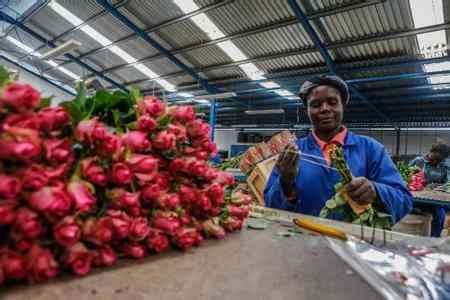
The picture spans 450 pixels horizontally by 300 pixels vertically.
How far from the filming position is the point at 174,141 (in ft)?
2.47

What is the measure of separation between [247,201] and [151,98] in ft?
1.68

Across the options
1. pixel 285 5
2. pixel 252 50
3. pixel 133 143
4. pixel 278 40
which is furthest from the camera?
pixel 252 50

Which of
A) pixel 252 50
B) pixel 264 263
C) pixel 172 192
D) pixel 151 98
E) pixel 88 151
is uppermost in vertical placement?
pixel 252 50

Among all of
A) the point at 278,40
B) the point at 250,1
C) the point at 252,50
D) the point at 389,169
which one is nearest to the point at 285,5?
the point at 250,1

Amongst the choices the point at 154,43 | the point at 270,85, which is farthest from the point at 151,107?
the point at 270,85

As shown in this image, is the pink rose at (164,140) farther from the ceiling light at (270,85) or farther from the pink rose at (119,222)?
the ceiling light at (270,85)

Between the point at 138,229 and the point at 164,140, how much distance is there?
0.22 metres

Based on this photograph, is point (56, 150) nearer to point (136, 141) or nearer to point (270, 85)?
point (136, 141)

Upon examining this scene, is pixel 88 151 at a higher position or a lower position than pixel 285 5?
lower

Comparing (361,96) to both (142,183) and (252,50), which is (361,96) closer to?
(252,50)

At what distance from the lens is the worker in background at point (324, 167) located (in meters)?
1.65

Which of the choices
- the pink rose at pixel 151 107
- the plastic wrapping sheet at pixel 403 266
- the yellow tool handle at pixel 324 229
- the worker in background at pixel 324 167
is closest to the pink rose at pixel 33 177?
the pink rose at pixel 151 107

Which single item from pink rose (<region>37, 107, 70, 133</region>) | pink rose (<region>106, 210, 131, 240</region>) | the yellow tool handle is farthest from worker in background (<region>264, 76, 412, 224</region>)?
pink rose (<region>37, 107, 70, 133</region>)

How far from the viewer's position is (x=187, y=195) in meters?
0.81
